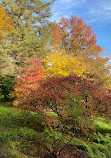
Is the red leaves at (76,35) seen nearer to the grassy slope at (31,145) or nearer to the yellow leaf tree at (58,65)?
the yellow leaf tree at (58,65)

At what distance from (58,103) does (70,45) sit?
21.6 metres

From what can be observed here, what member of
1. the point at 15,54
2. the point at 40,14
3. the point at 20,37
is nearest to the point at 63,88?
the point at 15,54

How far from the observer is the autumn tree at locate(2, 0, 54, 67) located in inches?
680

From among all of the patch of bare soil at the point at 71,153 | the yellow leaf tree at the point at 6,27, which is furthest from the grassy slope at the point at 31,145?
the yellow leaf tree at the point at 6,27

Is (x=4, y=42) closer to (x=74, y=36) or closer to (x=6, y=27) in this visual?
(x=6, y=27)

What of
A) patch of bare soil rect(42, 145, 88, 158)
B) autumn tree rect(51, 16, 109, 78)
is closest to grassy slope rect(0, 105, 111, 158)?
patch of bare soil rect(42, 145, 88, 158)

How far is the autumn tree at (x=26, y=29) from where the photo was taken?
17.3 metres

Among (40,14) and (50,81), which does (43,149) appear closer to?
(50,81)

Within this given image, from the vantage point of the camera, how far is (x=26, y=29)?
57.4ft

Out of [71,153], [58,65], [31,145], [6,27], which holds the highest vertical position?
[6,27]

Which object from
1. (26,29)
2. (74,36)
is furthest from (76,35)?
(26,29)

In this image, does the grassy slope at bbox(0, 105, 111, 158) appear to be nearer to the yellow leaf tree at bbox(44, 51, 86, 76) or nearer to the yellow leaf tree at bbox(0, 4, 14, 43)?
the yellow leaf tree at bbox(44, 51, 86, 76)

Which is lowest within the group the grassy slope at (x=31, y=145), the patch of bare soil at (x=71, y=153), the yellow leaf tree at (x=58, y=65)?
the patch of bare soil at (x=71, y=153)

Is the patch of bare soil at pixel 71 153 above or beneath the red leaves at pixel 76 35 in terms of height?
beneath
